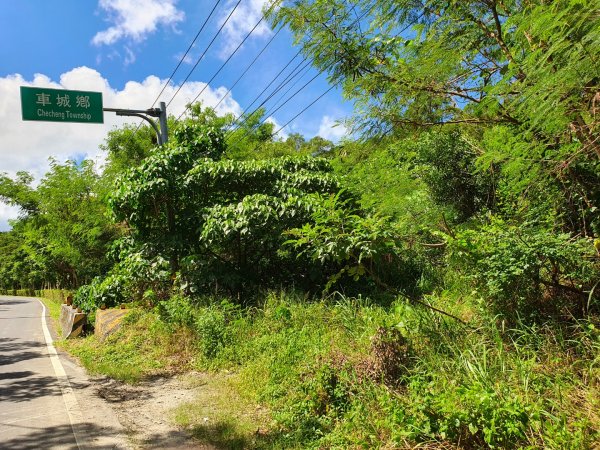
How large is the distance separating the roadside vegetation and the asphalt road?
70 cm

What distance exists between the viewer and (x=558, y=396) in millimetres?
3555

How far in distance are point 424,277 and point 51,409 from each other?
664 cm

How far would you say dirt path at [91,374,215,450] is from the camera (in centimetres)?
465

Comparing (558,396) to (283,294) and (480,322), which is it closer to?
(480,322)

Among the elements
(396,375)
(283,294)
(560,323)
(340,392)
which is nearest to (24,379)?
(283,294)

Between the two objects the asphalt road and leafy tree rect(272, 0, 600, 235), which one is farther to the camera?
the asphalt road

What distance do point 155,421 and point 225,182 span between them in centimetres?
564

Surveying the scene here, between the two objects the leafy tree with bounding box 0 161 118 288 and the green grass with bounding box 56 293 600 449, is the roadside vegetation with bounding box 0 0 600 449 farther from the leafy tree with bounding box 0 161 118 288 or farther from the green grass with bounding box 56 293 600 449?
the leafy tree with bounding box 0 161 118 288

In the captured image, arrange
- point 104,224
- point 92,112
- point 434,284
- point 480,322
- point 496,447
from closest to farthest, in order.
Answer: point 496,447 → point 480,322 → point 434,284 → point 92,112 → point 104,224

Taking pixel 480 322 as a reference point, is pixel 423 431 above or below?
below

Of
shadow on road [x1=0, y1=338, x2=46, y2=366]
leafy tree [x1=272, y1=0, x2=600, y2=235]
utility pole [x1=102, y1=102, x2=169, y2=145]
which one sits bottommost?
shadow on road [x1=0, y1=338, x2=46, y2=366]

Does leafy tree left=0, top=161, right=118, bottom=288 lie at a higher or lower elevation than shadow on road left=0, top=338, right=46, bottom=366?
higher

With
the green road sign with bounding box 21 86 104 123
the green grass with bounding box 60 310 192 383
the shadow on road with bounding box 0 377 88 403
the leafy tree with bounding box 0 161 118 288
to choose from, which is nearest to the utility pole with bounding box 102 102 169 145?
the green road sign with bounding box 21 86 104 123

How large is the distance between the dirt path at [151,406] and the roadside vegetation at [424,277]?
24cm
